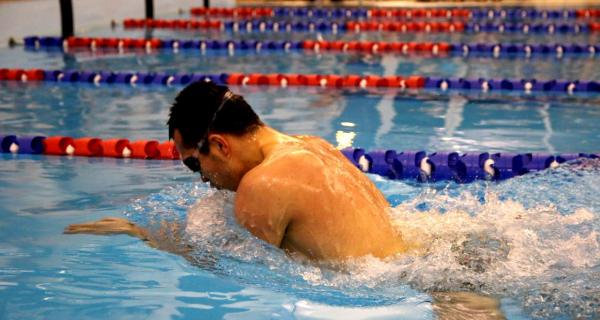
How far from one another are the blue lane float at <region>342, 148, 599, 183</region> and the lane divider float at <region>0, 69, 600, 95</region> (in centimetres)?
268

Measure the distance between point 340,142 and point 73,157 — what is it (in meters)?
1.71

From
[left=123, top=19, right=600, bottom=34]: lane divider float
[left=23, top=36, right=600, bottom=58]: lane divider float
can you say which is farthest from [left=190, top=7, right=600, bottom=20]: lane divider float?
[left=23, top=36, right=600, bottom=58]: lane divider float

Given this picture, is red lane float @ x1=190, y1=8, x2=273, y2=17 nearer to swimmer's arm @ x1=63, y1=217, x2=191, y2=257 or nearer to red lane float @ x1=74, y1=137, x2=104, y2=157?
red lane float @ x1=74, y1=137, x2=104, y2=157

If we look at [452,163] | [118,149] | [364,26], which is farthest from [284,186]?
[364,26]

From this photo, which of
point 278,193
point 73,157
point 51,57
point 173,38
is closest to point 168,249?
point 278,193

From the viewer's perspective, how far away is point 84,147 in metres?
5.78

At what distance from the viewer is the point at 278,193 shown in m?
2.92

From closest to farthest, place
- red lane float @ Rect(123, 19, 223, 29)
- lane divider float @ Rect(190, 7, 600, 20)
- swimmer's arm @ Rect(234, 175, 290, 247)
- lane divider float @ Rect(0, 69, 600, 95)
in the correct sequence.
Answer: swimmer's arm @ Rect(234, 175, 290, 247) < lane divider float @ Rect(0, 69, 600, 95) < red lane float @ Rect(123, 19, 223, 29) < lane divider float @ Rect(190, 7, 600, 20)

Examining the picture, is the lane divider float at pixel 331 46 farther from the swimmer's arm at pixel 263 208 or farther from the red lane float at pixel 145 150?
the swimmer's arm at pixel 263 208

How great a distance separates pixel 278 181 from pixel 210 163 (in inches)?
11.9

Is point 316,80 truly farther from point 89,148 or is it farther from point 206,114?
point 206,114

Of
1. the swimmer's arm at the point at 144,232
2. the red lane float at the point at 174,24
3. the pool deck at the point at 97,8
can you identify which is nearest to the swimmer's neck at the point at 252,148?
the swimmer's arm at the point at 144,232

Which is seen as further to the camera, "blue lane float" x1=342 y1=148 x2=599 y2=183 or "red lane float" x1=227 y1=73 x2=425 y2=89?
"red lane float" x1=227 y1=73 x2=425 y2=89

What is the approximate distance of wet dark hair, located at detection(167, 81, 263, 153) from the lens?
304cm
